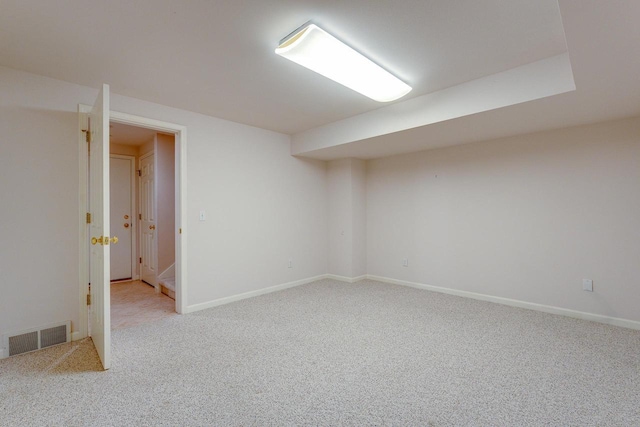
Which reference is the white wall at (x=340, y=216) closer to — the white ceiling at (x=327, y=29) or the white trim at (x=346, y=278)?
→ the white trim at (x=346, y=278)

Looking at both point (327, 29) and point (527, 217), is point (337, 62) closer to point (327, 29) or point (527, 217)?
point (327, 29)

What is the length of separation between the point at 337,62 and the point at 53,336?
326cm

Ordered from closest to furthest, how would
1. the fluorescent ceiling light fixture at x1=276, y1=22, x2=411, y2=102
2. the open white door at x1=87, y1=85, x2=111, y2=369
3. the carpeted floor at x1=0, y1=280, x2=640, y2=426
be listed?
1. the carpeted floor at x1=0, y1=280, x2=640, y2=426
2. the fluorescent ceiling light fixture at x1=276, y1=22, x2=411, y2=102
3. the open white door at x1=87, y1=85, x2=111, y2=369

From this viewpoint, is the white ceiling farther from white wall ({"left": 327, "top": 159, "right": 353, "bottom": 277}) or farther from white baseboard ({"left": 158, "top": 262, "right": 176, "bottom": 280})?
white baseboard ({"left": 158, "top": 262, "right": 176, "bottom": 280})

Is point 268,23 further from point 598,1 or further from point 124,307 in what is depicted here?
point 124,307

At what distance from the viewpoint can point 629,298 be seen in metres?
2.89

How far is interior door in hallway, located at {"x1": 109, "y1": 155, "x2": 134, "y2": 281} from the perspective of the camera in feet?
16.4

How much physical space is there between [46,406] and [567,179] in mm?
4747

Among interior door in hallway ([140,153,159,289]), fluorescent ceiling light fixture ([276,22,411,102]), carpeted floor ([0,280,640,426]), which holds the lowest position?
carpeted floor ([0,280,640,426])

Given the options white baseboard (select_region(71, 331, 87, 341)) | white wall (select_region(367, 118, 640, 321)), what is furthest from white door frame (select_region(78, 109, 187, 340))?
white wall (select_region(367, 118, 640, 321))

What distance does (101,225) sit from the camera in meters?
2.20

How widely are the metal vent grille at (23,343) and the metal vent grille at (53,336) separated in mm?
43

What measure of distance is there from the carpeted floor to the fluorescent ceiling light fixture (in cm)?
220

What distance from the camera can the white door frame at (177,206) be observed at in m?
2.71
